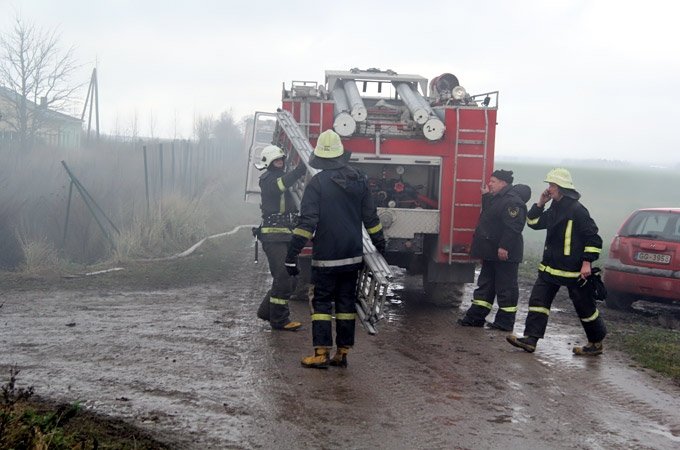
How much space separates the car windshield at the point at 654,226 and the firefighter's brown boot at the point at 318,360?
5206mm

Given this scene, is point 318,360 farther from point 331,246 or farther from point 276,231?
point 276,231

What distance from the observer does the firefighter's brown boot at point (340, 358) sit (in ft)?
22.6

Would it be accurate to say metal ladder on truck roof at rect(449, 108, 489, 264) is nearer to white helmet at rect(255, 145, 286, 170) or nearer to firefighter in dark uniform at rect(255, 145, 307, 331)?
firefighter in dark uniform at rect(255, 145, 307, 331)

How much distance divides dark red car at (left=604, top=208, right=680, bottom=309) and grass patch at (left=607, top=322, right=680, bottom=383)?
1.89 feet

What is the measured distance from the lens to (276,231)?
27.8ft

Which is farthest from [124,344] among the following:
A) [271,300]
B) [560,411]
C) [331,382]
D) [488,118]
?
[488,118]

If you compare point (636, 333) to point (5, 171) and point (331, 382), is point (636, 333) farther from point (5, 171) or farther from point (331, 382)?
point (5, 171)

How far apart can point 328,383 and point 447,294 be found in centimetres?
419

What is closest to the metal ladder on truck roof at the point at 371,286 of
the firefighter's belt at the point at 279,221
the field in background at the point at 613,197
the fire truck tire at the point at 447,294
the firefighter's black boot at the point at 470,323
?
the firefighter's belt at the point at 279,221

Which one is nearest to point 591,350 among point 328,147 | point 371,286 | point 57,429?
point 371,286

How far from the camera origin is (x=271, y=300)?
8.27m

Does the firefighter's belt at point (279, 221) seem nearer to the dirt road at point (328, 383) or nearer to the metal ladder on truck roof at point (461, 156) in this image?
the dirt road at point (328, 383)

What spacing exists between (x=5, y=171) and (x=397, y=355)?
443 inches

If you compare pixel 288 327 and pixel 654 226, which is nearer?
pixel 288 327
